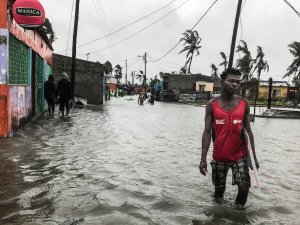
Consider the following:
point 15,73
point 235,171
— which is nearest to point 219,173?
point 235,171

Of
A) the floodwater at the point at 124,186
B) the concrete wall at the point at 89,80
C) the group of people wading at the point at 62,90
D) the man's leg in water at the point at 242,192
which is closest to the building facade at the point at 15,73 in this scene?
the floodwater at the point at 124,186

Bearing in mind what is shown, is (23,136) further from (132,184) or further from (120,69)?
(120,69)

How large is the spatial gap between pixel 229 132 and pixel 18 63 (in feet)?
27.4

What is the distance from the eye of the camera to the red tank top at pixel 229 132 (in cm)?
434

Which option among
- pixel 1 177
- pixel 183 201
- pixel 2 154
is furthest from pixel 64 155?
pixel 183 201

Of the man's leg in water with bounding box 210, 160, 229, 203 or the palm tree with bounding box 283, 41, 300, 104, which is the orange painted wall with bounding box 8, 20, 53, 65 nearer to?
the man's leg in water with bounding box 210, 160, 229, 203

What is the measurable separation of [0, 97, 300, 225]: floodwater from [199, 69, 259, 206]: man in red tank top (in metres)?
0.47

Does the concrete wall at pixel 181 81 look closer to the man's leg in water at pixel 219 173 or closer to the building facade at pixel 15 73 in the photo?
the building facade at pixel 15 73

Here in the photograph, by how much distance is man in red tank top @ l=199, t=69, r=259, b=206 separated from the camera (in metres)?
4.34

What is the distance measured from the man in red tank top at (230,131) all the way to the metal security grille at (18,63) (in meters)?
6.49

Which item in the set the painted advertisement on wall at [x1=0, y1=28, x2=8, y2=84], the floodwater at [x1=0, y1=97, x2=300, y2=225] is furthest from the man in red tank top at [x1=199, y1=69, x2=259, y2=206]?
the painted advertisement on wall at [x1=0, y1=28, x2=8, y2=84]

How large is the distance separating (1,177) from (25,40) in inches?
293

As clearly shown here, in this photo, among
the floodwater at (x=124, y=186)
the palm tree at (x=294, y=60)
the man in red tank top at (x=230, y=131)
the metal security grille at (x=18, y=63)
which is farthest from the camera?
the palm tree at (x=294, y=60)

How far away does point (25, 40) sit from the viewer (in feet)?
39.4
